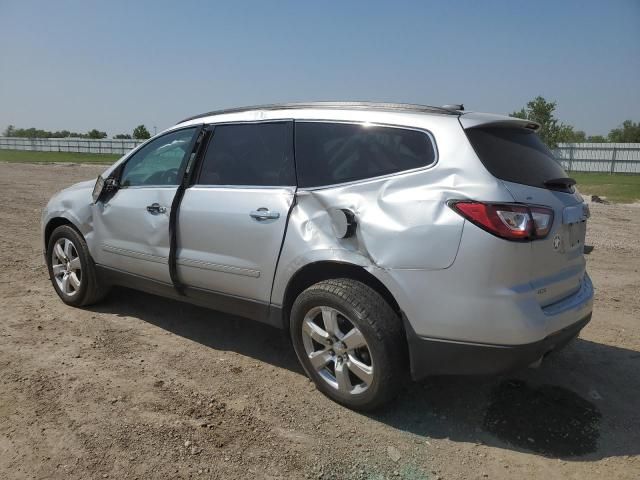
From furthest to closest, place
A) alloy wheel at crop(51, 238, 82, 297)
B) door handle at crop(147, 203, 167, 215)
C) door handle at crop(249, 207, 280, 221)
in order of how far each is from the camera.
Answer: alloy wheel at crop(51, 238, 82, 297)
door handle at crop(147, 203, 167, 215)
door handle at crop(249, 207, 280, 221)

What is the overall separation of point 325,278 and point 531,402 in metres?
1.55

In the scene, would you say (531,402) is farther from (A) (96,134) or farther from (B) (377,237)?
(A) (96,134)

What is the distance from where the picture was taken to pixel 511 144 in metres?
3.16

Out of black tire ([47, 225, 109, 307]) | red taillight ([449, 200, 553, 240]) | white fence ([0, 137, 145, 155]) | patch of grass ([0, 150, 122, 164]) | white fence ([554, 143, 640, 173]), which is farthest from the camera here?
white fence ([0, 137, 145, 155])

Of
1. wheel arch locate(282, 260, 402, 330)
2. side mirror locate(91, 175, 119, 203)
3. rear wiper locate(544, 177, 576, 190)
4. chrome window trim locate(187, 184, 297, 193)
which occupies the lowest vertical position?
wheel arch locate(282, 260, 402, 330)

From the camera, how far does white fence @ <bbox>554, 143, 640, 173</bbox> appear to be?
117 feet

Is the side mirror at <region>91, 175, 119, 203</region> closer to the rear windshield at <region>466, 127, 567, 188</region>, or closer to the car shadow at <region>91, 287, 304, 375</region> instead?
the car shadow at <region>91, 287, 304, 375</region>

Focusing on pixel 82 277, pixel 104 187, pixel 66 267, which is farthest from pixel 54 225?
pixel 104 187

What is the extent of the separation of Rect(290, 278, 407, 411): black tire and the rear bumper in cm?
9

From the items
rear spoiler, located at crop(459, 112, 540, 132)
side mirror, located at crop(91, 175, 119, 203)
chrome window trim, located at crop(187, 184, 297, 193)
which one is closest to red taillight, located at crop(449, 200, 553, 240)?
rear spoiler, located at crop(459, 112, 540, 132)

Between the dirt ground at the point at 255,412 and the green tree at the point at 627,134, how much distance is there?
6322 cm

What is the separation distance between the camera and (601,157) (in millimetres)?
36375

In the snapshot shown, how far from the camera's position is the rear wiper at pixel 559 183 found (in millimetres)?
3092

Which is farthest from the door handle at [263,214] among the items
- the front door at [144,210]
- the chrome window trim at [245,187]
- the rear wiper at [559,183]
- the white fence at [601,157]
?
the white fence at [601,157]
